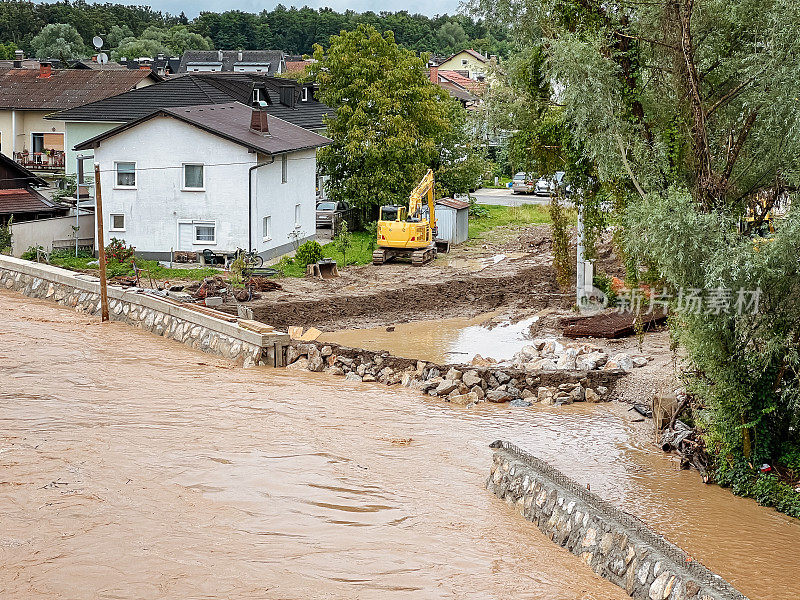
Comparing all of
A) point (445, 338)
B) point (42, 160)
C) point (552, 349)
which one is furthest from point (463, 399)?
point (42, 160)

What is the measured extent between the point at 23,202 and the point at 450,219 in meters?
17.5

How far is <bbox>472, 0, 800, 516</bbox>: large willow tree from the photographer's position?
15.4 m

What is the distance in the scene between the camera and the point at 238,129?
123ft

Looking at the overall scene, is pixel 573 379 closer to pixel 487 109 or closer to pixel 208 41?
pixel 487 109

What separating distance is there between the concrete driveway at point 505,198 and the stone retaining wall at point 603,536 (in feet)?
139

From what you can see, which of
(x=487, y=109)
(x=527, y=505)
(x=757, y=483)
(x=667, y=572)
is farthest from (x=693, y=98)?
(x=667, y=572)

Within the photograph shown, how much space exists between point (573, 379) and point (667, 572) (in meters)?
11.4

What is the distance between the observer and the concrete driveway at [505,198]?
57213mm

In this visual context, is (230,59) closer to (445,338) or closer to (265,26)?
(265,26)

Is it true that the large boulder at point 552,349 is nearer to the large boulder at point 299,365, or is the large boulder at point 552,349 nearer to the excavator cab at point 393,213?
the large boulder at point 299,365

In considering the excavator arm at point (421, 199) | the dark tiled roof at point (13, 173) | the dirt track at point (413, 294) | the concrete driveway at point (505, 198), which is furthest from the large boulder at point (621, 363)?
the concrete driveway at point (505, 198)

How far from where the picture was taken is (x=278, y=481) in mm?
16156

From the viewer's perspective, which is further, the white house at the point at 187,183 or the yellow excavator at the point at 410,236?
the yellow excavator at the point at 410,236

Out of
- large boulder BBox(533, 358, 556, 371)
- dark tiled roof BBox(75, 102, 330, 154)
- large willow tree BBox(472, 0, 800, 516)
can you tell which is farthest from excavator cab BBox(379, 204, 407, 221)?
large willow tree BBox(472, 0, 800, 516)
